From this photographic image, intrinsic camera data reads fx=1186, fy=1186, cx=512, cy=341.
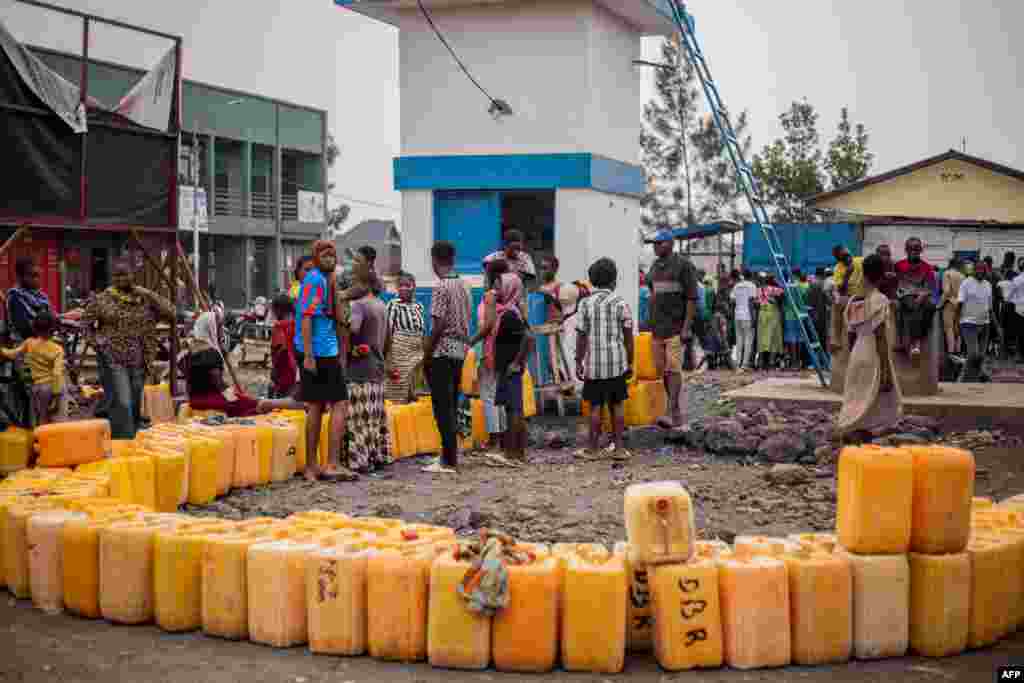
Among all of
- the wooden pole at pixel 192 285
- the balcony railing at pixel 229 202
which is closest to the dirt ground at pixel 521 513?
the wooden pole at pixel 192 285

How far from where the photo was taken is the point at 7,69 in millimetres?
12891

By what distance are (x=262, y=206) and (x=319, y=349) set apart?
1725 inches

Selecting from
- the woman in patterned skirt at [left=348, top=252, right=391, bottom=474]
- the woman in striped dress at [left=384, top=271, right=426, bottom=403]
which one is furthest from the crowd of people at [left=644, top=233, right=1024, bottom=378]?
the woman in patterned skirt at [left=348, top=252, right=391, bottom=474]

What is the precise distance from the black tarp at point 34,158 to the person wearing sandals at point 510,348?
573 cm

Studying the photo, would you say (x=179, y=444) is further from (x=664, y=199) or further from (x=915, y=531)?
(x=664, y=199)

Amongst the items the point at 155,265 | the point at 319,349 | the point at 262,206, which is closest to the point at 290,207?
the point at 262,206

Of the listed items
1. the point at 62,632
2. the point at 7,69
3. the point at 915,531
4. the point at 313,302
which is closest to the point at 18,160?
the point at 7,69

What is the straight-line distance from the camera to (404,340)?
12.9m

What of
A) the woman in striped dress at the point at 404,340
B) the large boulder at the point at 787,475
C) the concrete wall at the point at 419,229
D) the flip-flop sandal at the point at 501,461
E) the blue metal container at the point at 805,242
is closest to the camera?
the large boulder at the point at 787,475

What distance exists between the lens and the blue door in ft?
50.5

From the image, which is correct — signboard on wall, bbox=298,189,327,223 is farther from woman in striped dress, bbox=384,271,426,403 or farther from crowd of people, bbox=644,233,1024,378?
woman in striped dress, bbox=384,271,426,403

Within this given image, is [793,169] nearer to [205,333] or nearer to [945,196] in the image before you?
[945,196]

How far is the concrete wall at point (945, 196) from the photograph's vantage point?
1395 inches

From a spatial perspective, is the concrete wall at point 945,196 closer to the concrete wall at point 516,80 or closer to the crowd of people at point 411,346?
the concrete wall at point 516,80
